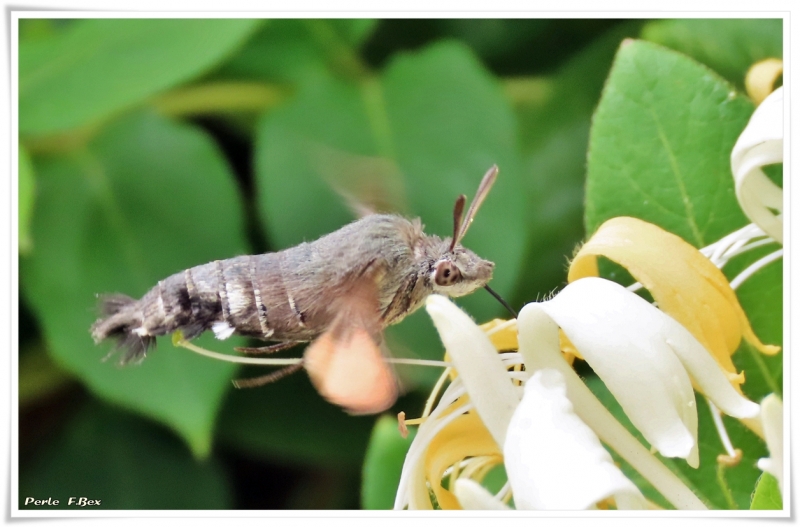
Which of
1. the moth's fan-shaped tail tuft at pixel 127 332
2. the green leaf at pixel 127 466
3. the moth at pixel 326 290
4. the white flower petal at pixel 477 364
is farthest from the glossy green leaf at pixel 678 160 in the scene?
the green leaf at pixel 127 466

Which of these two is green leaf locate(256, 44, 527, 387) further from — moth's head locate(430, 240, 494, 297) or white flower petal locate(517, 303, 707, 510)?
white flower petal locate(517, 303, 707, 510)

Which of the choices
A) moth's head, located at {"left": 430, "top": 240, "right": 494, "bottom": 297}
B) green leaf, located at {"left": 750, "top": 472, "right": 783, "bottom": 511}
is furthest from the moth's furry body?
green leaf, located at {"left": 750, "top": 472, "right": 783, "bottom": 511}

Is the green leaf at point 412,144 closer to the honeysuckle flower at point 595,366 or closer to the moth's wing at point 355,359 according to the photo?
the moth's wing at point 355,359

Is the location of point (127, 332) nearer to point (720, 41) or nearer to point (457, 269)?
point (457, 269)
